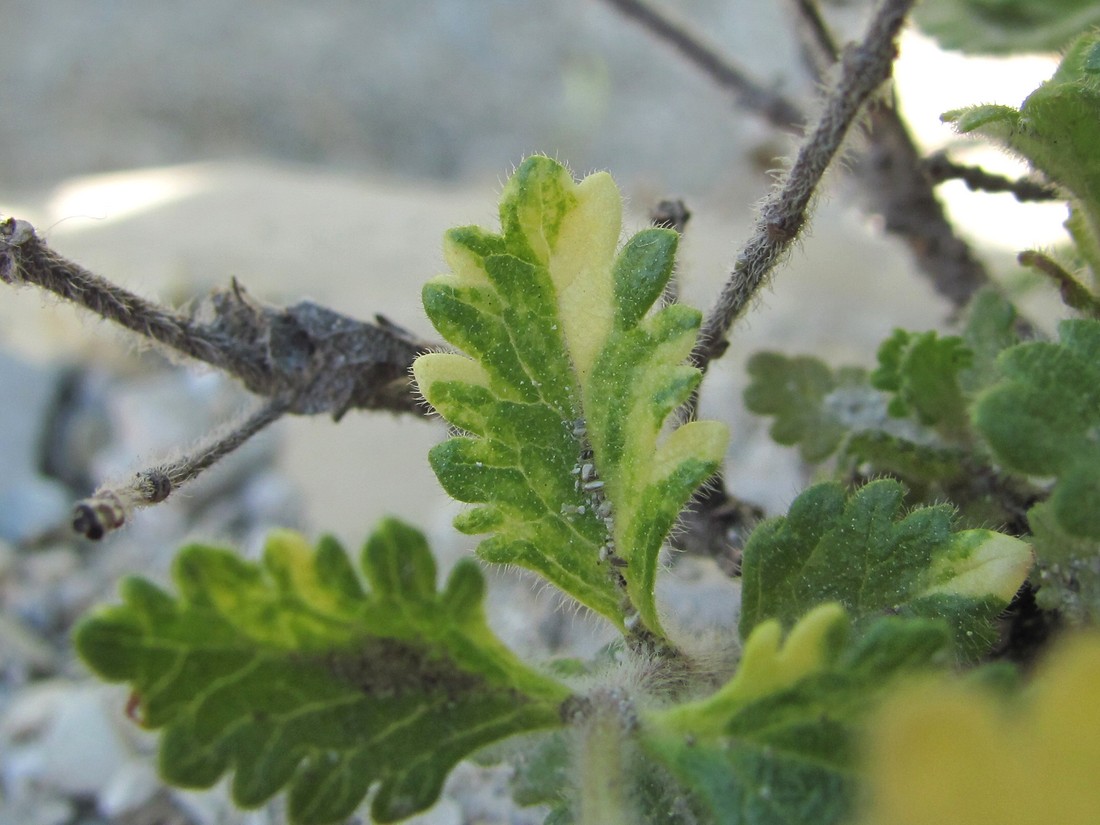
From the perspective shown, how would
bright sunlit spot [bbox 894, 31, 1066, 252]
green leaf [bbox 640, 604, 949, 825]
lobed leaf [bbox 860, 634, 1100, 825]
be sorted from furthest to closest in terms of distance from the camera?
bright sunlit spot [bbox 894, 31, 1066, 252]
green leaf [bbox 640, 604, 949, 825]
lobed leaf [bbox 860, 634, 1100, 825]

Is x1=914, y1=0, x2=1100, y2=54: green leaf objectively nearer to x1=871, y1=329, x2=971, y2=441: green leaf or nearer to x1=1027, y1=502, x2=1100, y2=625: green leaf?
x1=871, y1=329, x2=971, y2=441: green leaf

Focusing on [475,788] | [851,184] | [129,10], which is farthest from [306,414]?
[129,10]

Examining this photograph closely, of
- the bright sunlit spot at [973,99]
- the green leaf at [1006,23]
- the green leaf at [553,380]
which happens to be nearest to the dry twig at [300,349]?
the green leaf at [553,380]

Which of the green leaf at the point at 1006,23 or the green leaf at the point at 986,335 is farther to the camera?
the green leaf at the point at 1006,23

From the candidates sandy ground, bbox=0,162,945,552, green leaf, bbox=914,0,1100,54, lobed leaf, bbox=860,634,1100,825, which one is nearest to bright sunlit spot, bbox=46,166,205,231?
sandy ground, bbox=0,162,945,552

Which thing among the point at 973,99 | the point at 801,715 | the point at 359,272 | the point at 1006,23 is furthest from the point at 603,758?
the point at 359,272

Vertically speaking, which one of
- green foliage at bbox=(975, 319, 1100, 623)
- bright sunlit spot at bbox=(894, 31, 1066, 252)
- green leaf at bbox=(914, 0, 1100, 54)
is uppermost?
bright sunlit spot at bbox=(894, 31, 1066, 252)

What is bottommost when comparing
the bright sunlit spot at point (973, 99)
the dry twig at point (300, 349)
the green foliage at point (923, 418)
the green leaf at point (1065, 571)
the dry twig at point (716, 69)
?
the green leaf at point (1065, 571)

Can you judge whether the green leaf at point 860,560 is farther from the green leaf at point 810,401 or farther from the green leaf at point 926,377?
the green leaf at point 810,401
